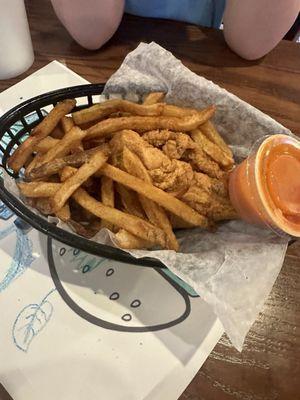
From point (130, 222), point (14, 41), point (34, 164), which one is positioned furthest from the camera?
point (14, 41)

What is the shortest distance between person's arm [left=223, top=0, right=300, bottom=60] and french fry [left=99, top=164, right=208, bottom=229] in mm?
728

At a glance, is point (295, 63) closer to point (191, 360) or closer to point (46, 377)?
point (191, 360)

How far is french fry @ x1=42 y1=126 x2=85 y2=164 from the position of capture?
0.75 m

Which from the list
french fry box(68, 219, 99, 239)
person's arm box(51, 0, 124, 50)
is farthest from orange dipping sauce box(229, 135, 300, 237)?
person's arm box(51, 0, 124, 50)

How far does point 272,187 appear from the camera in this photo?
2.24 feet

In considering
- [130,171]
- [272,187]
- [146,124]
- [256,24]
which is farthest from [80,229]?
[256,24]

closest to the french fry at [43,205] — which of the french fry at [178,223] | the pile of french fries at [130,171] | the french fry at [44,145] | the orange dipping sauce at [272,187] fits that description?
the pile of french fries at [130,171]

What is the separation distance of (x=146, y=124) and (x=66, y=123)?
0.18 metres

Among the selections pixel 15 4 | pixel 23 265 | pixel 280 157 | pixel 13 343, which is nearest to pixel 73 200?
pixel 23 265

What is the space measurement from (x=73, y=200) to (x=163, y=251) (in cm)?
21

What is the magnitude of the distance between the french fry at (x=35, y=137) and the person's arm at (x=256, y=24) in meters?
0.67

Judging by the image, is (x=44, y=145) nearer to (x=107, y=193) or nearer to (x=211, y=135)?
(x=107, y=193)

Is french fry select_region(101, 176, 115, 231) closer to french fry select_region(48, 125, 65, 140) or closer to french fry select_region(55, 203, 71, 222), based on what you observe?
french fry select_region(55, 203, 71, 222)

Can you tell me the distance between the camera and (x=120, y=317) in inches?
30.1
